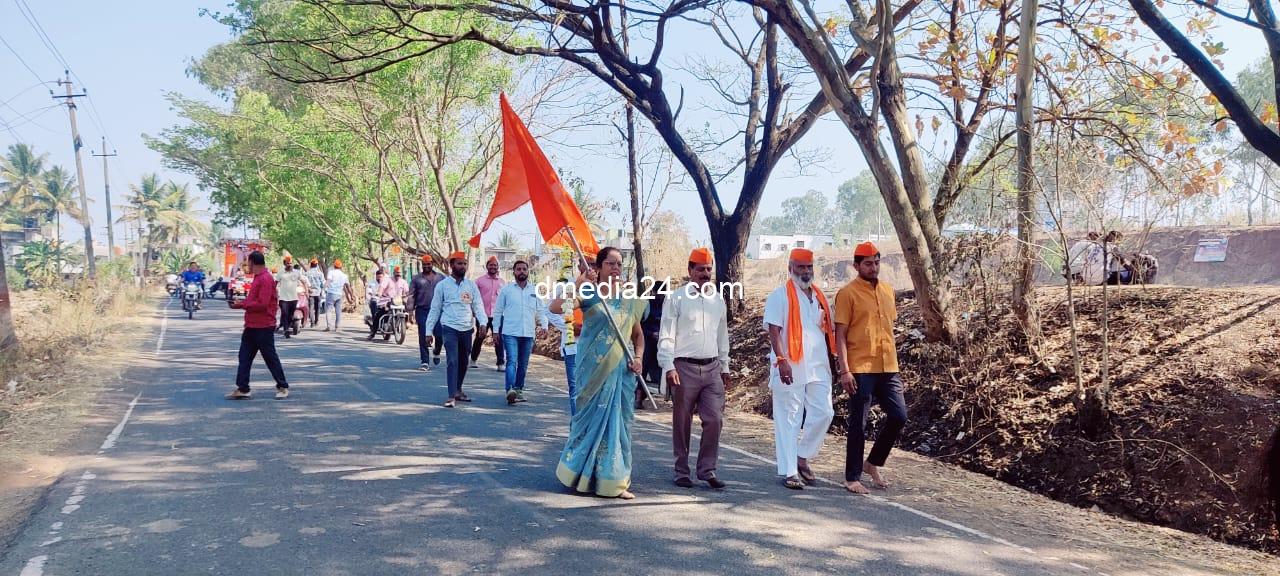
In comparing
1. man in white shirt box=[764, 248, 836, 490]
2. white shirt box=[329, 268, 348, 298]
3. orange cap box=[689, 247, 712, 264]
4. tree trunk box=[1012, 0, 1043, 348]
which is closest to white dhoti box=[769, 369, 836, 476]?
man in white shirt box=[764, 248, 836, 490]

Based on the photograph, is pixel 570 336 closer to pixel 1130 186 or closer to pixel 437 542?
pixel 437 542

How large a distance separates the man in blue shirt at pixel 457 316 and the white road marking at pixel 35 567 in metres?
5.58

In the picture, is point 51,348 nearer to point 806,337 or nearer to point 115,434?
point 115,434

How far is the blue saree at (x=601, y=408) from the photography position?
6.11 metres

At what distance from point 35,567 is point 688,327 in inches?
162

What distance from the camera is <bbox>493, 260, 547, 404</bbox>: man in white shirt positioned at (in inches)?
408

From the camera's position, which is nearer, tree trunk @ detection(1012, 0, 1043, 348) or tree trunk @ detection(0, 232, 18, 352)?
→ tree trunk @ detection(1012, 0, 1043, 348)

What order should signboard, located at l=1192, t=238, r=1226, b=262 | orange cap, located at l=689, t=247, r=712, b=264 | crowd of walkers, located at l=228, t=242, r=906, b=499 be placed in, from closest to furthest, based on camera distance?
1. crowd of walkers, located at l=228, t=242, r=906, b=499
2. orange cap, located at l=689, t=247, r=712, b=264
3. signboard, located at l=1192, t=238, r=1226, b=262

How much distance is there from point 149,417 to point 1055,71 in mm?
11318

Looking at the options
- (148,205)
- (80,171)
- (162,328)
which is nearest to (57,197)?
(148,205)

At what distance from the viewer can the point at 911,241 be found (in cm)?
968

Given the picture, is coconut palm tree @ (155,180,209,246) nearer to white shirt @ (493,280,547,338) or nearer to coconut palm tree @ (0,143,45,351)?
coconut palm tree @ (0,143,45,351)

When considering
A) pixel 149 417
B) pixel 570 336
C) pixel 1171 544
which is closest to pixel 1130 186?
pixel 1171 544

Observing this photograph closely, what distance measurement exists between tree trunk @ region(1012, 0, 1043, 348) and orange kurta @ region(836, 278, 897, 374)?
3074mm
